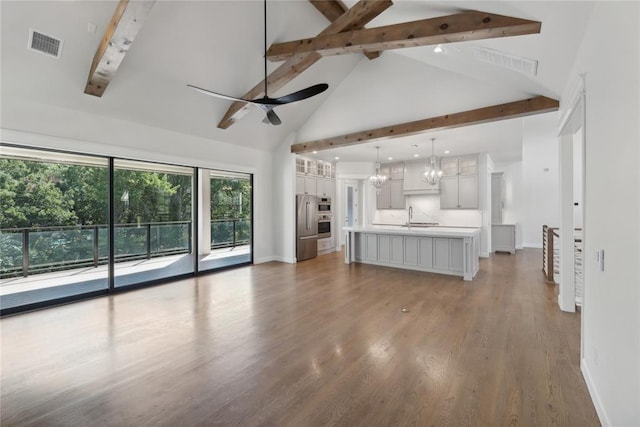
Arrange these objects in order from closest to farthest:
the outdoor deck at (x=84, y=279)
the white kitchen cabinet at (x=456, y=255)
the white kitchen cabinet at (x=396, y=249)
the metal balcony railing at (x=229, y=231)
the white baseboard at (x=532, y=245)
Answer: the outdoor deck at (x=84, y=279), the white kitchen cabinet at (x=456, y=255), the white kitchen cabinet at (x=396, y=249), the metal balcony railing at (x=229, y=231), the white baseboard at (x=532, y=245)

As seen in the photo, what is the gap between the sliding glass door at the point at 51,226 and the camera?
4102 millimetres

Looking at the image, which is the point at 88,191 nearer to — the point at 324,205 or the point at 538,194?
the point at 324,205

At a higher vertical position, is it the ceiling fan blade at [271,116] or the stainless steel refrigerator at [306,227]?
the ceiling fan blade at [271,116]

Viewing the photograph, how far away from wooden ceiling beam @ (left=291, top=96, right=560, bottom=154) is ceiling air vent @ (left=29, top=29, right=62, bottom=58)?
4525 mm

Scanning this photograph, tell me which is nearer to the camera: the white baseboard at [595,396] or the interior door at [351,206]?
the white baseboard at [595,396]

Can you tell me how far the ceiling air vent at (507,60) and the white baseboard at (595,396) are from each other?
294 centimetres

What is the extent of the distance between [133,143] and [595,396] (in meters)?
6.33

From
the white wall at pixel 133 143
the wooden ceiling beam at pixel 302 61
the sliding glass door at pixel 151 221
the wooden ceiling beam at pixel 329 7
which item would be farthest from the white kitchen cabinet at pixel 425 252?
the sliding glass door at pixel 151 221

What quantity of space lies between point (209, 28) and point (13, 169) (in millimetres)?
3384

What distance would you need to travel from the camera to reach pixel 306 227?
774cm

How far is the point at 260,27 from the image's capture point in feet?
14.4

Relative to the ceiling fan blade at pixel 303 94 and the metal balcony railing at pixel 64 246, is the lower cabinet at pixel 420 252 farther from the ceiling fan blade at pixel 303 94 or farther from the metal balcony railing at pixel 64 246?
the metal balcony railing at pixel 64 246

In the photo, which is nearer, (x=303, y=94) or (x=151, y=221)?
(x=303, y=94)

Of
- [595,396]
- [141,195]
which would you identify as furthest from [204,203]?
[595,396]
